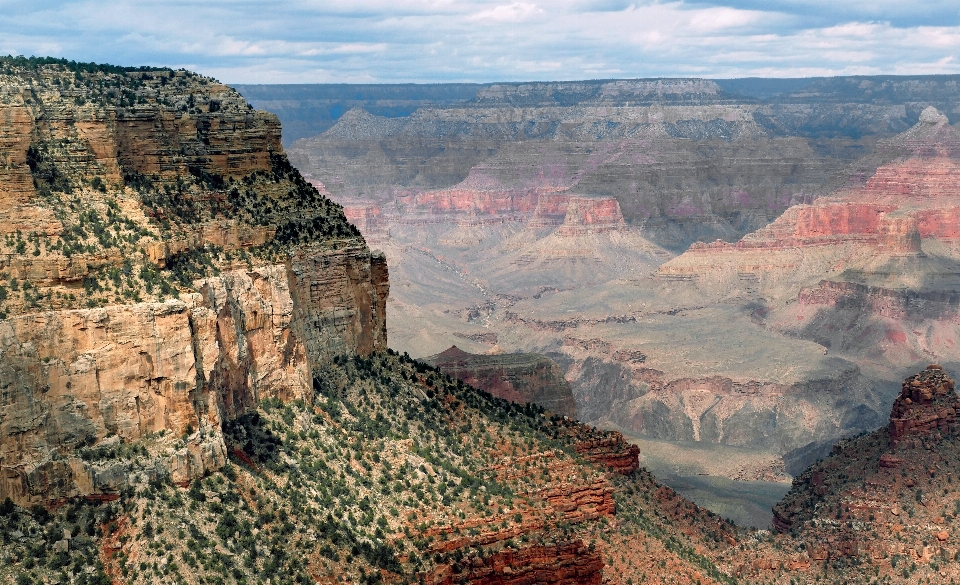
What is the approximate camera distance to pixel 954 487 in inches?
2643

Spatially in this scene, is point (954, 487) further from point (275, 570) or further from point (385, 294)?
point (275, 570)

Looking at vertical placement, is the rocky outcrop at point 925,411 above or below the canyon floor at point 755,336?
above

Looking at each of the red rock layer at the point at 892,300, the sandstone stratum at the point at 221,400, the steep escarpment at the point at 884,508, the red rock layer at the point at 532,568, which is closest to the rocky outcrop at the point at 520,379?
the steep escarpment at the point at 884,508

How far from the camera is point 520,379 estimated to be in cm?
8869

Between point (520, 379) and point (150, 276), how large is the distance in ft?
165

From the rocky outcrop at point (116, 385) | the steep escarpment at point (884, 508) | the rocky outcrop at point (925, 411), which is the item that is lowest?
the steep escarpment at point (884, 508)

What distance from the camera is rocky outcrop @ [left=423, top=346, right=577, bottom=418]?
288 ft

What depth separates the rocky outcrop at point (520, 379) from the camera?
87688mm

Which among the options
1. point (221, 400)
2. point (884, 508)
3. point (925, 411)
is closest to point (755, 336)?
point (925, 411)

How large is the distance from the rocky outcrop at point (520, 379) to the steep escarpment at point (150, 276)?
34790 mm

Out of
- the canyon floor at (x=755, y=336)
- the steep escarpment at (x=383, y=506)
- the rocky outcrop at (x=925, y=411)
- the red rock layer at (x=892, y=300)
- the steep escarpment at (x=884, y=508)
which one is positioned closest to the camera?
the steep escarpment at (x=383, y=506)

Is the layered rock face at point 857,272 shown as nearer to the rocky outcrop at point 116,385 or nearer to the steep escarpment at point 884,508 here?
the steep escarpment at point 884,508

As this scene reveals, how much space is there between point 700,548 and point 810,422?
256 feet

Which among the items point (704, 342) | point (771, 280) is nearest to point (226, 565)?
point (704, 342)
